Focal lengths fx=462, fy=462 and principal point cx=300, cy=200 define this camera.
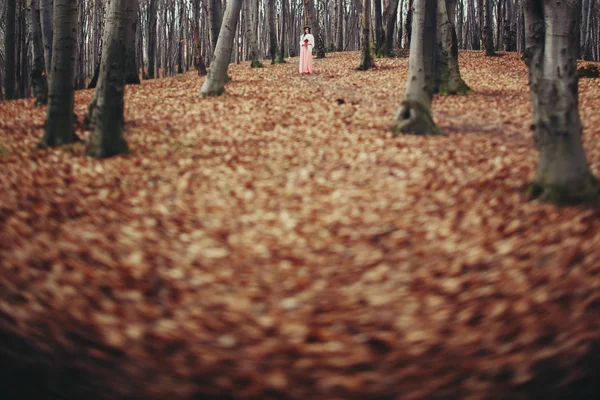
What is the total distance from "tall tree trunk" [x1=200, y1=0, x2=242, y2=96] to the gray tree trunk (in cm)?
456

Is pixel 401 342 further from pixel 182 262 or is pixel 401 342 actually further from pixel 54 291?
pixel 54 291

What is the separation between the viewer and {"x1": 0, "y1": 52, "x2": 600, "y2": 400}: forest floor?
2254 millimetres

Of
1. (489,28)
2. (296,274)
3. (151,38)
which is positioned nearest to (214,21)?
(151,38)

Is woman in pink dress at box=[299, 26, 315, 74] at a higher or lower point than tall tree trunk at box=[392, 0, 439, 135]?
higher

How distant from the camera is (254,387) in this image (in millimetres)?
2160

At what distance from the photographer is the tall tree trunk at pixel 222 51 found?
1140 centimetres

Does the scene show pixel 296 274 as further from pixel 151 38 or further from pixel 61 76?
pixel 151 38

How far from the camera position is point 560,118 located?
4.37m

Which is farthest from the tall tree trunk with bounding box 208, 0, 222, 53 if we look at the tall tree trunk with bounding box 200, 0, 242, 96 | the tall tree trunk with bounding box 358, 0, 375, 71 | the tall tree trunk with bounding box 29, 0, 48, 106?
the tall tree trunk with bounding box 29, 0, 48, 106

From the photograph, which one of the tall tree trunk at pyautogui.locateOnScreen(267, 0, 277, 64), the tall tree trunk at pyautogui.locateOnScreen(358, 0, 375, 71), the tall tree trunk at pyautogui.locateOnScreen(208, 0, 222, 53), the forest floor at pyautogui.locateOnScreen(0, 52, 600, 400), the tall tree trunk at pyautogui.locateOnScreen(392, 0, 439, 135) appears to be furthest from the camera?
the tall tree trunk at pyautogui.locateOnScreen(267, 0, 277, 64)

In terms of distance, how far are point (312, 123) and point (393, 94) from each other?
435 cm

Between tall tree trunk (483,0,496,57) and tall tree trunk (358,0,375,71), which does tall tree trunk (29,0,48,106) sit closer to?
tall tree trunk (358,0,375,71)

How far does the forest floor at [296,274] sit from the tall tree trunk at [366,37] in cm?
1086

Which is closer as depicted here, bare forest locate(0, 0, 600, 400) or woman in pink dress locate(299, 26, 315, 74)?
bare forest locate(0, 0, 600, 400)
